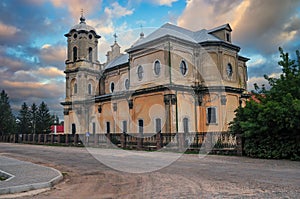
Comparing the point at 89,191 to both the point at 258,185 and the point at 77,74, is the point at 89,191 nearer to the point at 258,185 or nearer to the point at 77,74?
the point at 258,185

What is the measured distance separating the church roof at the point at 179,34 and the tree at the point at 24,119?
5040cm

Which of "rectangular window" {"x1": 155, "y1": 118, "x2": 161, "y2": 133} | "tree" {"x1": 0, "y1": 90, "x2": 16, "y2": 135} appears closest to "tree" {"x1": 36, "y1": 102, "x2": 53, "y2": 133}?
"tree" {"x1": 0, "y1": 90, "x2": 16, "y2": 135}

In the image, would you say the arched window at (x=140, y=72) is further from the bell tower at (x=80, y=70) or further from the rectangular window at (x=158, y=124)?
the bell tower at (x=80, y=70)

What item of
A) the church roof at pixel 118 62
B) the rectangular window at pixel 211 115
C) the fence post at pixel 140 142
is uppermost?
the church roof at pixel 118 62

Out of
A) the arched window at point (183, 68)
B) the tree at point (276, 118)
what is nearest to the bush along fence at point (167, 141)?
the tree at point (276, 118)

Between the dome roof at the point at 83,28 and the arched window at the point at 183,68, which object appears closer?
the arched window at the point at 183,68

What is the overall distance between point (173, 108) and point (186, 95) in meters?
2.18

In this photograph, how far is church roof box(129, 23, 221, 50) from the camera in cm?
3067

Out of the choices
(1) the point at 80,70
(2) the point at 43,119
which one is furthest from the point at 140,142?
(2) the point at 43,119

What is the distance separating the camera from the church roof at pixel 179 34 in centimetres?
3067

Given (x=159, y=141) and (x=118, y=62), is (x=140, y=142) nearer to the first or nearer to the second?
(x=159, y=141)

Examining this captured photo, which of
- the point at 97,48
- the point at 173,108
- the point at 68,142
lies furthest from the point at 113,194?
the point at 97,48

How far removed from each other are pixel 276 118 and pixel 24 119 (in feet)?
233

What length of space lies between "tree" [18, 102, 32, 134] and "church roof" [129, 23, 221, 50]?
165 feet
